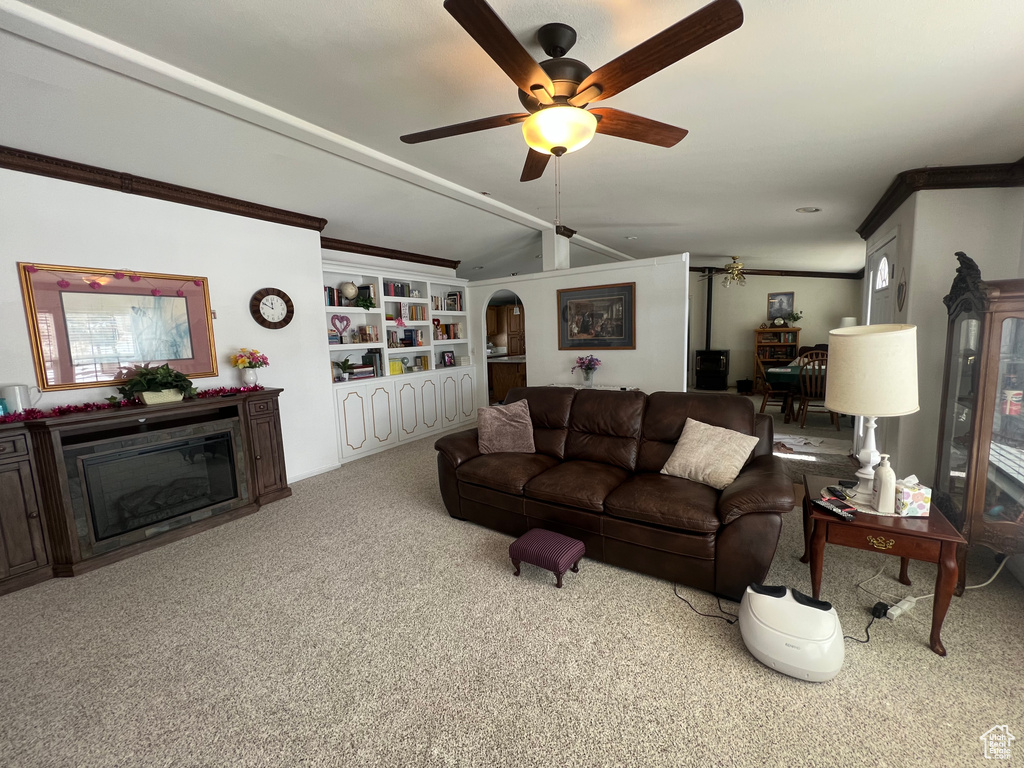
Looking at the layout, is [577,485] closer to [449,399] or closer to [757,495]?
[757,495]

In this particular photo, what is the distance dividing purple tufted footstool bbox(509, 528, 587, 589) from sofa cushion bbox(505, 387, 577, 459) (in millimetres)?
906

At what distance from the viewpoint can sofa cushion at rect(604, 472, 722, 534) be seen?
212cm

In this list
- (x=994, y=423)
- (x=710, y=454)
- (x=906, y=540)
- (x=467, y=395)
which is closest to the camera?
A: (x=906, y=540)

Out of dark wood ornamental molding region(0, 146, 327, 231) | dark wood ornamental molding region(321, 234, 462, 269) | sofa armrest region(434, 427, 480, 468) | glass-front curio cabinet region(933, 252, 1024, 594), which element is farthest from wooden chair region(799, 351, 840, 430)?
dark wood ornamental molding region(0, 146, 327, 231)

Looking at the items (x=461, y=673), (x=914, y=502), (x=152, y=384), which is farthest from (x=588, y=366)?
(x=152, y=384)

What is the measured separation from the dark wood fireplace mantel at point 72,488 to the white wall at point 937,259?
5360 mm

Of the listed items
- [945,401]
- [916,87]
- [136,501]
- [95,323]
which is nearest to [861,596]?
[945,401]

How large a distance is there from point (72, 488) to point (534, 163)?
341 cm

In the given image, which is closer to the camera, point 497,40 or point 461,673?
point 497,40

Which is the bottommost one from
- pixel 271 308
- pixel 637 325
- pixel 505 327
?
pixel 637 325

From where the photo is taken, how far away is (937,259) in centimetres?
308

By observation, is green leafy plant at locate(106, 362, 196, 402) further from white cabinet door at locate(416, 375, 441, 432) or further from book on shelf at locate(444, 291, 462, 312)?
book on shelf at locate(444, 291, 462, 312)

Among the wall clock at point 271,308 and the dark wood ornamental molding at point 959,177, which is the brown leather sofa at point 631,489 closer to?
the wall clock at point 271,308

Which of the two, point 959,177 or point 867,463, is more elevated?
point 959,177
